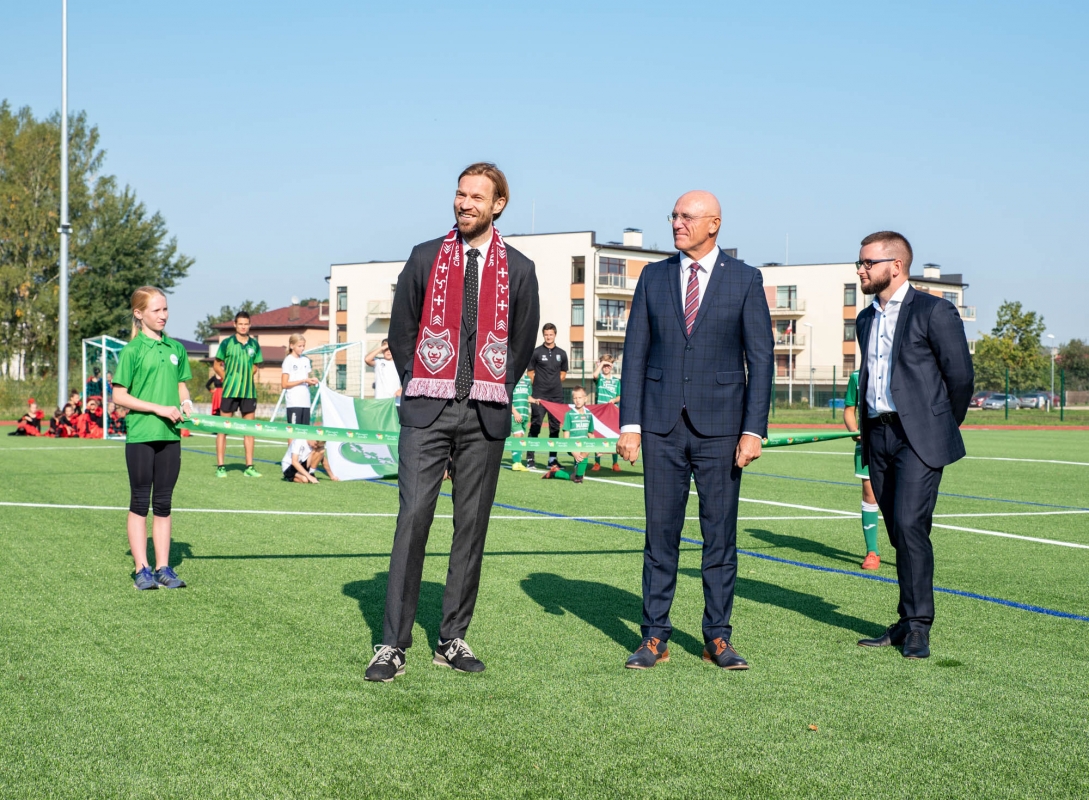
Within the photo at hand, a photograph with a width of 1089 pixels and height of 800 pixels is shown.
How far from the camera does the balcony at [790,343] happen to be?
268 ft

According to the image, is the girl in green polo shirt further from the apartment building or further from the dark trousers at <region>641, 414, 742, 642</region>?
the apartment building

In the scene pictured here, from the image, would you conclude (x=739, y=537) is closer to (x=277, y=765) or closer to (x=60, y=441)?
(x=277, y=765)

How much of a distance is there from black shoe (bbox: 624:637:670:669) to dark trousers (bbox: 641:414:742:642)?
1.8 inches

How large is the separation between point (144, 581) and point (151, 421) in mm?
934

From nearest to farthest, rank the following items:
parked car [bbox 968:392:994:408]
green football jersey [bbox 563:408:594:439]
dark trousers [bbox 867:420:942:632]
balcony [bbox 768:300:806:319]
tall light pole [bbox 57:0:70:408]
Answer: dark trousers [bbox 867:420:942:632], green football jersey [bbox 563:408:594:439], tall light pole [bbox 57:0:70:408], parked car [bbox 968:392:994:408], balcony [bbox 768:300:806:319]

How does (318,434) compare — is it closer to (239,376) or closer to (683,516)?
(683,516)

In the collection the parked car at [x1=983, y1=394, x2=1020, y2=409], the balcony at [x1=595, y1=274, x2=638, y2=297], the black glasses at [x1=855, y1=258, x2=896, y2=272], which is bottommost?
the parked car at [x1=983, y1=394, x2=1020, y2=409]

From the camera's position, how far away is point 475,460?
458 cm

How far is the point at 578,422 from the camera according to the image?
14500mm

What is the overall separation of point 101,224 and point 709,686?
5441 centimetres

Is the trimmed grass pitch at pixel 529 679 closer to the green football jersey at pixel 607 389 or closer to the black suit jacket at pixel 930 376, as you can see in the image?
the black suit jacket at pixel 930 376

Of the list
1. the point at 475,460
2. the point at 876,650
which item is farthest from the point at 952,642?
the point at 475,460

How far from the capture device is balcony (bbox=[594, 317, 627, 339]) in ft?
246

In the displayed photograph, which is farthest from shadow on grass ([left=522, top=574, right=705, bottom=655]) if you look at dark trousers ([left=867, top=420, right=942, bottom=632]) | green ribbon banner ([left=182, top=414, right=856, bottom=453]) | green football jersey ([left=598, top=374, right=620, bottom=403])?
green football jersey ([left=598, top=374, right=620, bottom=403])
